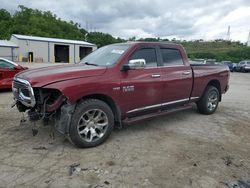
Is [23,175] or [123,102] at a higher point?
[123,102]

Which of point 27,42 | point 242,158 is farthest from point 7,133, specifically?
point 27,42

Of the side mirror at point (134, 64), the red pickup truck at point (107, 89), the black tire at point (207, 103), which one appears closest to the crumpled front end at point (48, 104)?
the red pickup truck at point (107, 89)

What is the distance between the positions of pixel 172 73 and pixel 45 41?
33180mm

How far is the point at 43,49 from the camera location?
3538cm

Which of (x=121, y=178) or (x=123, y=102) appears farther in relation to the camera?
(x=123, y=102)

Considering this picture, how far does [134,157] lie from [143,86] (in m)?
1.50

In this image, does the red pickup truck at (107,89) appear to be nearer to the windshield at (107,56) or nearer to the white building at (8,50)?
the windshield at (107,56)

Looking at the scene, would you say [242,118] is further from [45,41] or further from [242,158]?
[45,41]

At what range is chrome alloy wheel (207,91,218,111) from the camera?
265 inches

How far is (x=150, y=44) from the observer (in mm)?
5258

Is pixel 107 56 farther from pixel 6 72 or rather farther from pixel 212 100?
pixel 6 72

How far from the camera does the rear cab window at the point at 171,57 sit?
5.45 m

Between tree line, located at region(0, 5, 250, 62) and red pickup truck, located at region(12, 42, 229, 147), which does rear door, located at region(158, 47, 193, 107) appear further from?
tree line, located at region(0, 5, 250, 62)

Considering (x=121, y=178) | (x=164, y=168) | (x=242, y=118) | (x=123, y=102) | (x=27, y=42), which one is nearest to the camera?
(x=121, y=178)
